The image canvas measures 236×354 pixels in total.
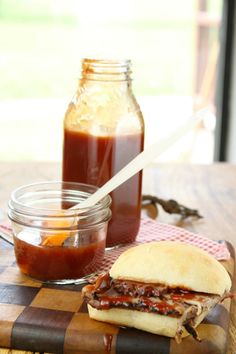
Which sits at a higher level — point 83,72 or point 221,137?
point 83,72

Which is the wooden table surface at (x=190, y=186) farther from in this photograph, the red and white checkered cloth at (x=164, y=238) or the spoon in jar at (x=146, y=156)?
the spoon in jar at (x=146, y=156)

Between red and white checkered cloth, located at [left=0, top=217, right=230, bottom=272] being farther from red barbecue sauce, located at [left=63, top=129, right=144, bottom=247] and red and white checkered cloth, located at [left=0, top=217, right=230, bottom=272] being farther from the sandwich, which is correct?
the sandwich

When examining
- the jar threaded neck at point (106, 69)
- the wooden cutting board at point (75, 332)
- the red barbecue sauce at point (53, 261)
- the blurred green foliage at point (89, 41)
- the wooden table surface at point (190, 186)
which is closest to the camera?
the wooden cutting board at point (75, 332)

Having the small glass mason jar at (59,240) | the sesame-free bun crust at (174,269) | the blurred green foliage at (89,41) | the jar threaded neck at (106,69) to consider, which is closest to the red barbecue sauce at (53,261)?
the small glass mason jar at (59,240)

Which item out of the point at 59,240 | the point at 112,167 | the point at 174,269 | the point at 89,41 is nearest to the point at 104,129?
the point at 112,167

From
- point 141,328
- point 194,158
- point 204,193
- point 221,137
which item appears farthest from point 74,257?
point 194,158

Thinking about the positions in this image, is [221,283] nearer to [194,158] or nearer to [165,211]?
[165,211]

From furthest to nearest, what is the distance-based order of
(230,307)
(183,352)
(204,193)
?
1. (204,193)
2. (230,307)
3. (183,352)
